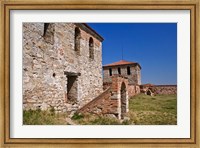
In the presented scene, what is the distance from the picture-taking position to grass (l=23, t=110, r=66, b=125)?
3720mm

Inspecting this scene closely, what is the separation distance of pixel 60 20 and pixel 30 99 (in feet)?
3.97

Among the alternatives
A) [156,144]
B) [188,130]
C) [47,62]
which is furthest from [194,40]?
[47,62]

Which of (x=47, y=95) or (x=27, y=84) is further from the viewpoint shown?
(x=47, y=95)

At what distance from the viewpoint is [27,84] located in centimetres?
411

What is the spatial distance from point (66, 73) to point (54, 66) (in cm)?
71

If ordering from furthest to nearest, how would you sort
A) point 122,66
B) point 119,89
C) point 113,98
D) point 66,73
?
point 122,66 < point 119,89 < point 66,73 < point 113,98

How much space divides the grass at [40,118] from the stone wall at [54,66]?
12 cm

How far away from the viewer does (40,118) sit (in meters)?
3.90

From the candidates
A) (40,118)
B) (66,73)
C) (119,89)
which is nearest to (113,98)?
(119,89)

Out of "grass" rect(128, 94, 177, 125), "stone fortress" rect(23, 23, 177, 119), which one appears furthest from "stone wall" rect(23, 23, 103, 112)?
"grass" rect(128, 94, 177, 125)

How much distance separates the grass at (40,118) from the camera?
12.2ft

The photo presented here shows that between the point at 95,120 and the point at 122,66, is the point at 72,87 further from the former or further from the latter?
the point at 95,120

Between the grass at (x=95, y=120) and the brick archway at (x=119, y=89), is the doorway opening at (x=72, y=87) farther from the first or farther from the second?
the grass at (x=95, y=120)

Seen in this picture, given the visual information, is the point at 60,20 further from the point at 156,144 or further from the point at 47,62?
the point at 156,144
